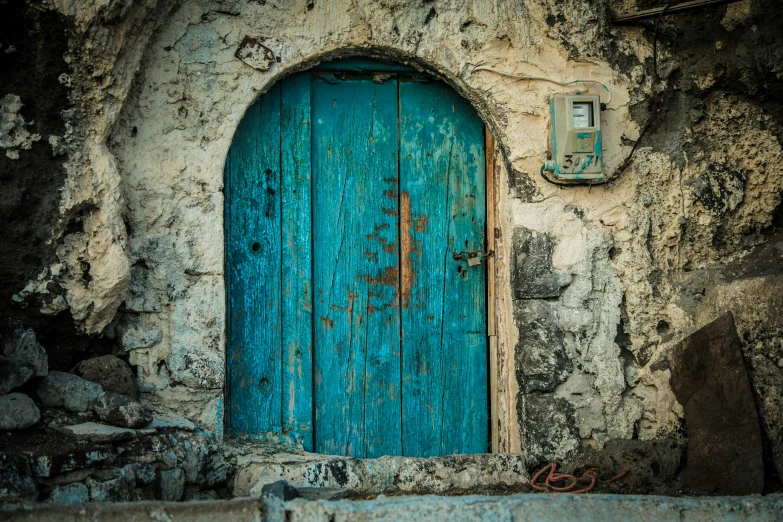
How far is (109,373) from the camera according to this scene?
323 cm

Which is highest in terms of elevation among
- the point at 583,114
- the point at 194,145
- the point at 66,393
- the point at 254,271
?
the point at 583,114

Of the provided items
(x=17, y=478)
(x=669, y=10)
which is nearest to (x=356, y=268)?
(x=17, y=478)

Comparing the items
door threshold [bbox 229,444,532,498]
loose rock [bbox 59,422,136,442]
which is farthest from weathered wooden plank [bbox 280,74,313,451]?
loose rock [bbox 59,422,136,442]

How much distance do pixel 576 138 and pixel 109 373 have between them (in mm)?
2160

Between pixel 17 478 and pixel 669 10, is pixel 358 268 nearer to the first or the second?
pixel 17 478

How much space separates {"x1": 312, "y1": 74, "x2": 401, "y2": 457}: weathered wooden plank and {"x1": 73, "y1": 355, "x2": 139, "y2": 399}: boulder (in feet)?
2.66

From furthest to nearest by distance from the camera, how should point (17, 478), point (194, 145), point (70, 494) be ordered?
point (194, 145)
point (70, 494)
point (17, 478)

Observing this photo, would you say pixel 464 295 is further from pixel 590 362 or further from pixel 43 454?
pixel 43 454

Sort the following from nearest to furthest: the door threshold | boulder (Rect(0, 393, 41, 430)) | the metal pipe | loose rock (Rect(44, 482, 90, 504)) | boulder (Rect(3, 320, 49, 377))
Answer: loose rock (Rect(44, 482, 90, 504))
boulder (Rect(0, 393, 41, 430))
boulder (Rect(3, 320, 49, 377))
the door threshold
the metal pipe

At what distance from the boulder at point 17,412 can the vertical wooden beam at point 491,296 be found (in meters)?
1.93

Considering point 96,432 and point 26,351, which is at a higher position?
point 26,351

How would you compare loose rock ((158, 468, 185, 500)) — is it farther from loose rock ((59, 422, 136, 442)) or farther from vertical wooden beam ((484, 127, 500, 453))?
vertical wooden beam ((484, 127, 500, 453))

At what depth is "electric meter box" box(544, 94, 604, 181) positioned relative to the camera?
3.53 metres

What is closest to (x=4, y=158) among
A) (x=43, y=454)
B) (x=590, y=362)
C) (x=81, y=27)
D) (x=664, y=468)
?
(x=81, y=27)
